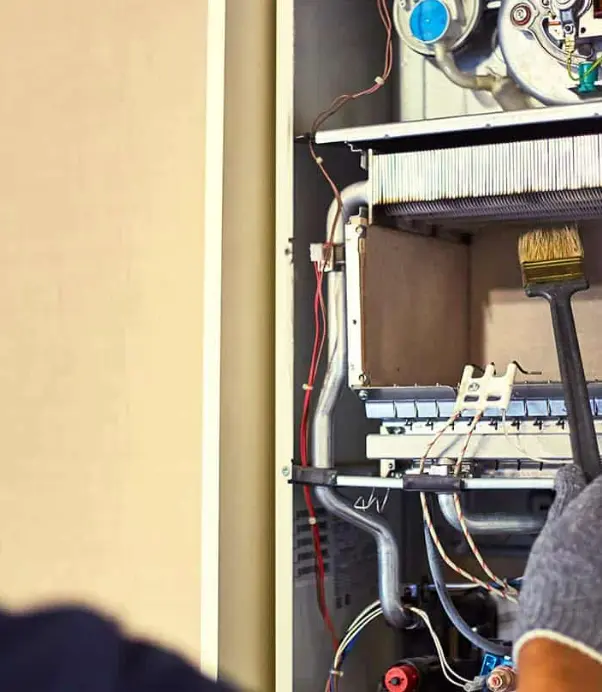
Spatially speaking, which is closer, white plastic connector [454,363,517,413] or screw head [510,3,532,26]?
white plastic connector [454,363,517,413]

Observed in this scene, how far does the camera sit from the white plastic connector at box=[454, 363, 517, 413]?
1.11 m

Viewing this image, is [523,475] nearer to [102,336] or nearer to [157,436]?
[157,436]

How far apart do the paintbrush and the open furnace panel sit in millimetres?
45

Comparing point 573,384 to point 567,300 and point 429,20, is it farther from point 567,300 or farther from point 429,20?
point 429,20

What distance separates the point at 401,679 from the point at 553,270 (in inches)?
18.0

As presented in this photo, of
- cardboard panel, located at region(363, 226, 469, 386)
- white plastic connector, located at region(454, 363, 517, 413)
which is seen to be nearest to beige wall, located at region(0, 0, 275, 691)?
cardboard panel, located at region(363, 226, 469, 386)

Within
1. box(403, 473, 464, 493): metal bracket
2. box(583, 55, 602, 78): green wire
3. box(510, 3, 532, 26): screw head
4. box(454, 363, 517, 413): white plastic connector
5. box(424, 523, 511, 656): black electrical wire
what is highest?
box(510, 3, 532, 26): screw head

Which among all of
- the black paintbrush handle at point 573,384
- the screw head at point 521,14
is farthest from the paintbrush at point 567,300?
the screw head at point 521,14

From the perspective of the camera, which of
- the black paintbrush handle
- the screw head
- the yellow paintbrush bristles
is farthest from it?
the screw head

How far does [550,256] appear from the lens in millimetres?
1128

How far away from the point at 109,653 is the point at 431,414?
0.85 metres

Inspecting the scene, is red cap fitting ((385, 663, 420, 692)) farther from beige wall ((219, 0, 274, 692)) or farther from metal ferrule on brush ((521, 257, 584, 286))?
metal ferrule on brush ((521, 257, 584, 286))

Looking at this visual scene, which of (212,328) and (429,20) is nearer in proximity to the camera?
(212,328)

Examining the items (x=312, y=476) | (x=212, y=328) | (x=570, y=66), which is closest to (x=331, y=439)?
(x=312, y=476)
